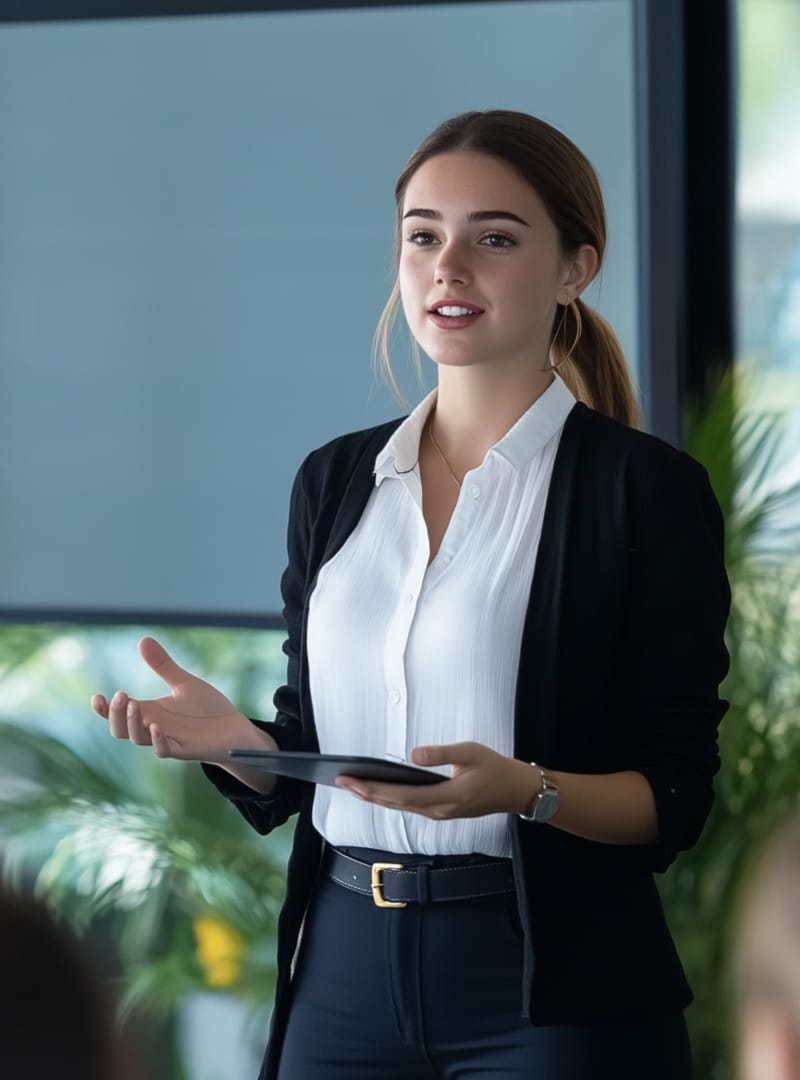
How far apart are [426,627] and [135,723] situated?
1.00ft

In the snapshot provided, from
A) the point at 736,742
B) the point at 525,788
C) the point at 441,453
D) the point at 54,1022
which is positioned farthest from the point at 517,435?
the point at 736,742

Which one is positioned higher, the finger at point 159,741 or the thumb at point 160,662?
the thumb at point 160,662

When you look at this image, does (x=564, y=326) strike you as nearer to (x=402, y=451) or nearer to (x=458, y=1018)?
(x=402, y=451)

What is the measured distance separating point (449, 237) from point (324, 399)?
1.47m

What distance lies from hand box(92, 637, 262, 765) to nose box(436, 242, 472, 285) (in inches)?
18.7

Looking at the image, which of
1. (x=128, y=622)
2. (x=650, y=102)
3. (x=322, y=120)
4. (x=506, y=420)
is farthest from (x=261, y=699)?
(x=506, y=420)

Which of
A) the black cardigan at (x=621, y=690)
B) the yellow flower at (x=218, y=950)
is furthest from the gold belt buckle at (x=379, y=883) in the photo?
the yellow flower at (x=218, y=950)

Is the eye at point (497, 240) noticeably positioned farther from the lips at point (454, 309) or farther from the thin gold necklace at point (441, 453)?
the thin gold necklace at point (441, 453)

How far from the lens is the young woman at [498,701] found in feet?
4.87

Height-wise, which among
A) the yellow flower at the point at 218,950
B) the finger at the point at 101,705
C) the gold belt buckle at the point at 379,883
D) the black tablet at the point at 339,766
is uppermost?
the finger at the point at 101,705

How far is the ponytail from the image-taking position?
1.78 metres

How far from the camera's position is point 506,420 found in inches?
66.2

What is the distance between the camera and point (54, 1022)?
2.90ft

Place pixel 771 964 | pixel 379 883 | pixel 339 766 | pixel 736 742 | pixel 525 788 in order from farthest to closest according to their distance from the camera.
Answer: pixel 736 742 < pixel 771 964 < pixel 379 883 < pixel 525 788 < pixel 339 766
